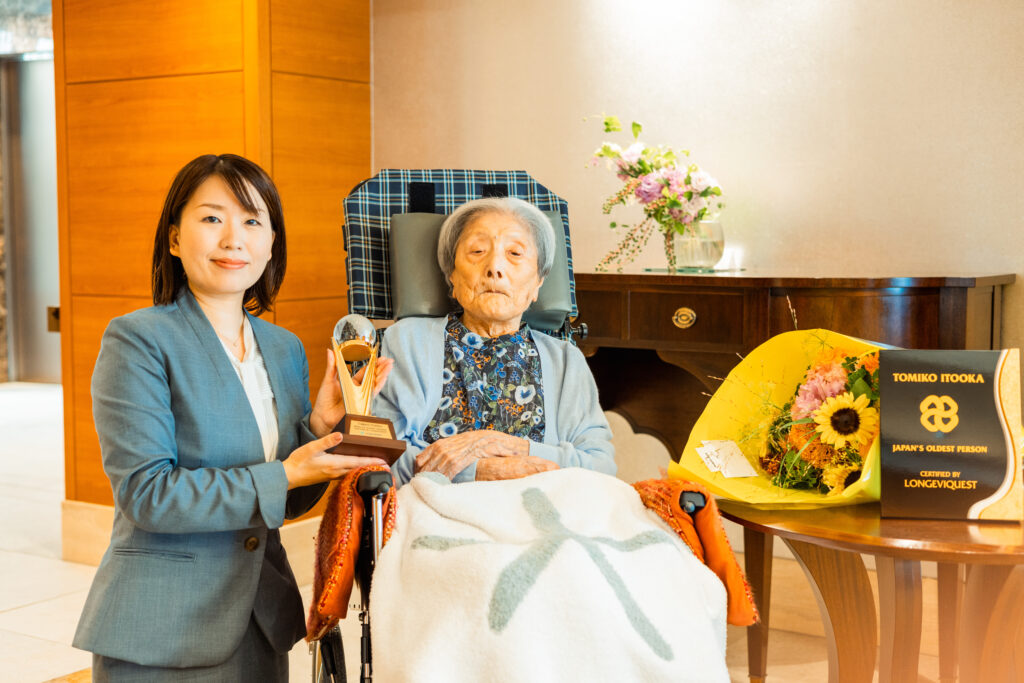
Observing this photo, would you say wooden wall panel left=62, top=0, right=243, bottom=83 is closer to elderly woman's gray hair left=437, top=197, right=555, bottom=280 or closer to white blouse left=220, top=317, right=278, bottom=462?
elderly woman's gray hair left=437, top=197, right=555, bottom=280

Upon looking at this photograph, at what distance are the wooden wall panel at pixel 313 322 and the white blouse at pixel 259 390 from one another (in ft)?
5.26

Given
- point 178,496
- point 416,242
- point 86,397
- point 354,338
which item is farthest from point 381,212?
point 86,397

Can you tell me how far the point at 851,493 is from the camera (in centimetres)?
153

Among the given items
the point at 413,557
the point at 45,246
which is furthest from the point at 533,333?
the point at 45,246

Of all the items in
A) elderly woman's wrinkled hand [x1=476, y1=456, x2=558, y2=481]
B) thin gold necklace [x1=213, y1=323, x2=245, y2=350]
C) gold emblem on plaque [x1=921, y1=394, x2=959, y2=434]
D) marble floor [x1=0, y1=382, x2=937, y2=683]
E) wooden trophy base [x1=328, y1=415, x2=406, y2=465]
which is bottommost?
marble floor [x1=0, y1=382, x2=937, y2=683]

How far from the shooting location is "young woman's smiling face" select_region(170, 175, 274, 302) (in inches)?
61.9

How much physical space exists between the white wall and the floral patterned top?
1.35 metres

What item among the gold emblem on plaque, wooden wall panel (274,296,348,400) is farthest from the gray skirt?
wooden wall panel (274,296,348,400)

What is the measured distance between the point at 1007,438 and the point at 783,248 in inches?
65.9

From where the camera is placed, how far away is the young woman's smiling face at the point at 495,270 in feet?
6.57

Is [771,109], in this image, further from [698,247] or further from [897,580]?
[897,580]

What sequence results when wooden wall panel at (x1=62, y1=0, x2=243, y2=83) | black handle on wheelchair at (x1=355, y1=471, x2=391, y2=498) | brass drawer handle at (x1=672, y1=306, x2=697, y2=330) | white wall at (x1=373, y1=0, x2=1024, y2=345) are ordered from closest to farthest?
black handle on wheelchair at (x1=355, y1=471, x2=391, y2=498), brass drawer handle at (x1=672, y1=306, x2=697, y2=330), white wall at (x1=373, y1=0, x2=1024, y2=345), wooden wall panel at (x1=62, y1=0, x2=243, y2=83)

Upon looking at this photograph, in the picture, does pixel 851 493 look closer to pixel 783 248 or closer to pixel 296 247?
pixel 783 248

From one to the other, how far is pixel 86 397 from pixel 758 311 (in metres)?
2.17
